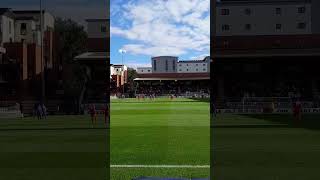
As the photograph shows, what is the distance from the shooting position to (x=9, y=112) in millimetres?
41594

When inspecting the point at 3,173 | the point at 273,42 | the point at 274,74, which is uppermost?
the point at 273,42

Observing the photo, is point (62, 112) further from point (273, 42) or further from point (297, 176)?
point (297, 176)

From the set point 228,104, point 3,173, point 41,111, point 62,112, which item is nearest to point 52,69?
point 62,112

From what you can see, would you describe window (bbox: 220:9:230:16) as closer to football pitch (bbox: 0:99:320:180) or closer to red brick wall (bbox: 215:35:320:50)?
red brick wall (bbox: 215:35:320:50)

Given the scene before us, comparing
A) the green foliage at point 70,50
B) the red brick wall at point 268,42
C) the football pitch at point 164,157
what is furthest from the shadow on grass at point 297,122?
the red brick wall at point 268,42

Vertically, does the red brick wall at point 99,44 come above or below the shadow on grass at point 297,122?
above

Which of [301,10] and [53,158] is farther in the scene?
[301,10]

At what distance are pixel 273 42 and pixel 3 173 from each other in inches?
2120

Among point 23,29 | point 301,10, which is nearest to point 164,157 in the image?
point 23,29

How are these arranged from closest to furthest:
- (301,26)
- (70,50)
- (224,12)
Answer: (70,50) → (224,12) → (301,26)

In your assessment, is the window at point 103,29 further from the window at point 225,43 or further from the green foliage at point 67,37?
the window at point 225,43

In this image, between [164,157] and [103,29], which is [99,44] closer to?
[103,29]

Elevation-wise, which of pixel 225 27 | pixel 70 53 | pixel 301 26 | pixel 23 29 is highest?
pixel 301 26

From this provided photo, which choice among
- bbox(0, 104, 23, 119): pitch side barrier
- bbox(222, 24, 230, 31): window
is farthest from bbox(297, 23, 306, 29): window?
bbox(0, 104, 23, 119): pitch side barrier
